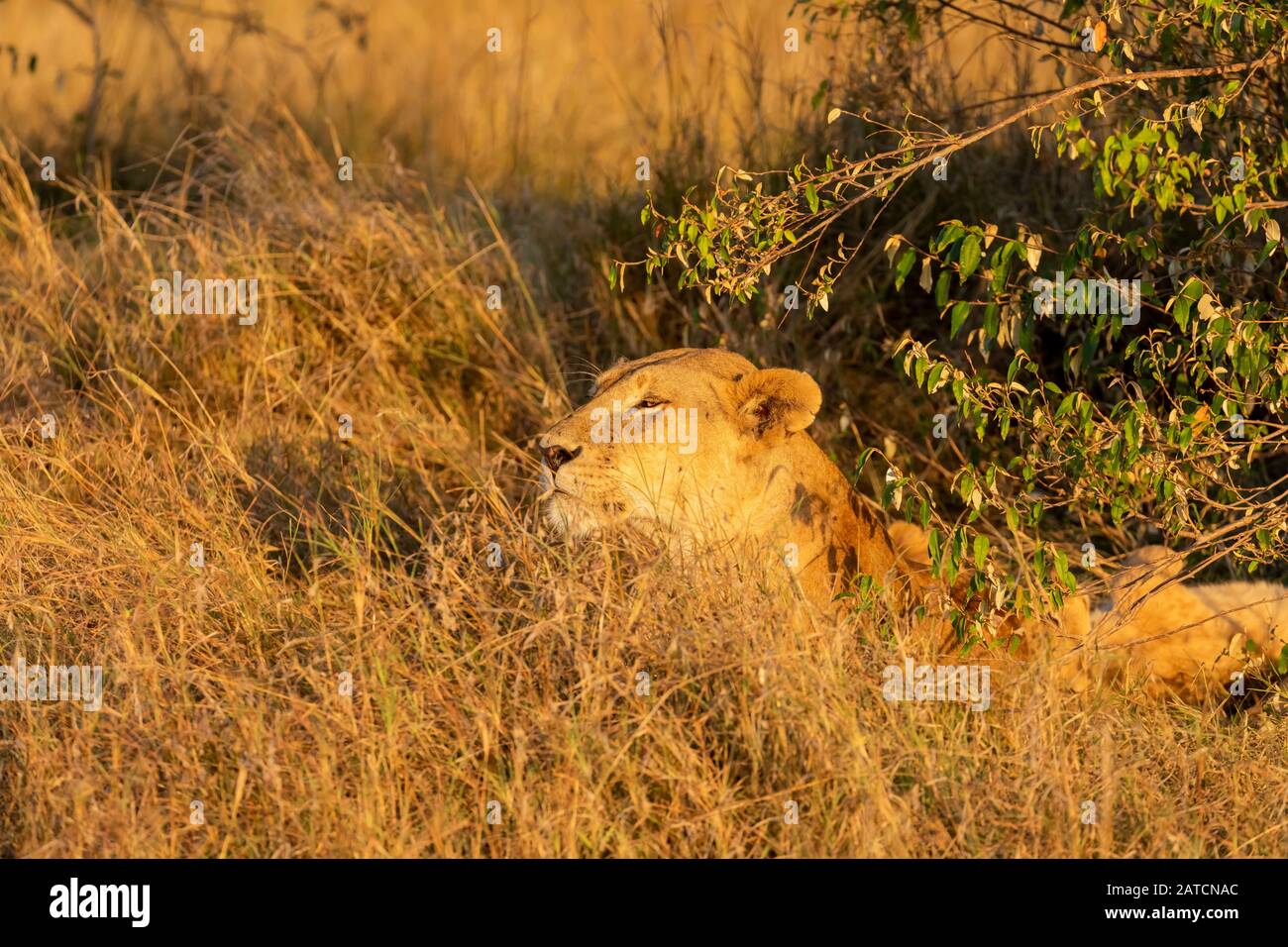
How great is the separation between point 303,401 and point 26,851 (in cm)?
299

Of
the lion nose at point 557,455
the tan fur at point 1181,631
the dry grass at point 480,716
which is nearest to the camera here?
the dry grass at point 480,716

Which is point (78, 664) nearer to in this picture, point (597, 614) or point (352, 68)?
point (597, 614)

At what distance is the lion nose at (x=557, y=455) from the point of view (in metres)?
4.61

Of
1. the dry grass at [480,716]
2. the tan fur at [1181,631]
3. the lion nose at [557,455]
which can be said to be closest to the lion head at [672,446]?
the lion nose at [557,455]

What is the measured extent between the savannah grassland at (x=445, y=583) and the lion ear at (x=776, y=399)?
462 mm

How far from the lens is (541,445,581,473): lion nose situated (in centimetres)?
461

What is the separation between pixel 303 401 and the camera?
642cm

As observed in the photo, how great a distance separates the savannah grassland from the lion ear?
0.46m

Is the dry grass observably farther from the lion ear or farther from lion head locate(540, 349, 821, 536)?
the lion ear

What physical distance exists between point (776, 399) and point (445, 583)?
3.63 feet

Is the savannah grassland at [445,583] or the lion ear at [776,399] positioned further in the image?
the lion ear at [776,399]

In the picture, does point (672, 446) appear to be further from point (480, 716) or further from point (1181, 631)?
point (1181, 631)

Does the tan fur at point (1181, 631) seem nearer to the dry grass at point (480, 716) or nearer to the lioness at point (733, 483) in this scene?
the lioness at point (733, 483)
